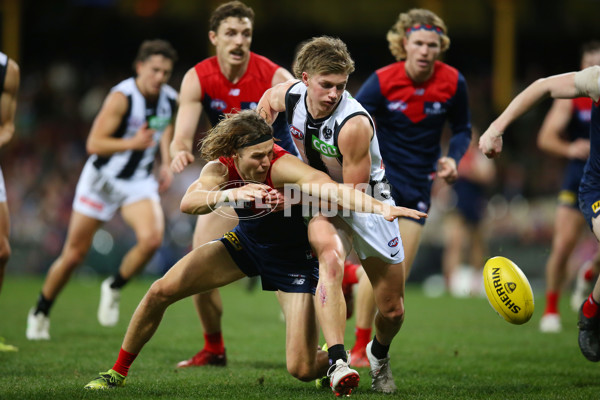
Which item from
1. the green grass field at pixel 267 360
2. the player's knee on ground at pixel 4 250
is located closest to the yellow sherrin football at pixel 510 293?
the green grass field at pixel 267 360

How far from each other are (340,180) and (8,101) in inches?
124

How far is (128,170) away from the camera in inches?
320

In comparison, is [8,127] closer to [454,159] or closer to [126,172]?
[126,172]

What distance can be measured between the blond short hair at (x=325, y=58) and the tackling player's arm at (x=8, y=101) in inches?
113

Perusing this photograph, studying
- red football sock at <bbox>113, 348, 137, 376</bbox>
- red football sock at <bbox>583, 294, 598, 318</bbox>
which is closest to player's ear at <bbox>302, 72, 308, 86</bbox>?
red football sock at <bbox>113, 348, 137, 376</bbox>

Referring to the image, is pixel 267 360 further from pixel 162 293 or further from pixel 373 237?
pixel 373 237

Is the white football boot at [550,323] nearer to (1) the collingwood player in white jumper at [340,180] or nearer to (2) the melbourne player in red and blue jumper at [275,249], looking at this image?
(1) the collingwood player in white jumper at [340,180]

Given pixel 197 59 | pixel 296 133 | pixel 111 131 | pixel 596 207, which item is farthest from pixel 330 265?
pixel 197 59

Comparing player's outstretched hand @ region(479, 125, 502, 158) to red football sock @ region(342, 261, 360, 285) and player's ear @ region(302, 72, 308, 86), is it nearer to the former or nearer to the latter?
player's ear @ region(302, 72, 308, 86)

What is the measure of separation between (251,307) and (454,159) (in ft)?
16.8

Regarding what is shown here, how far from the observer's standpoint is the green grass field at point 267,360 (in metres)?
4.89

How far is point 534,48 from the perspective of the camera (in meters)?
23.9

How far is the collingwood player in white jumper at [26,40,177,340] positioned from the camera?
7.80m

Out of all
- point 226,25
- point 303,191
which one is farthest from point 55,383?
point 226,25
